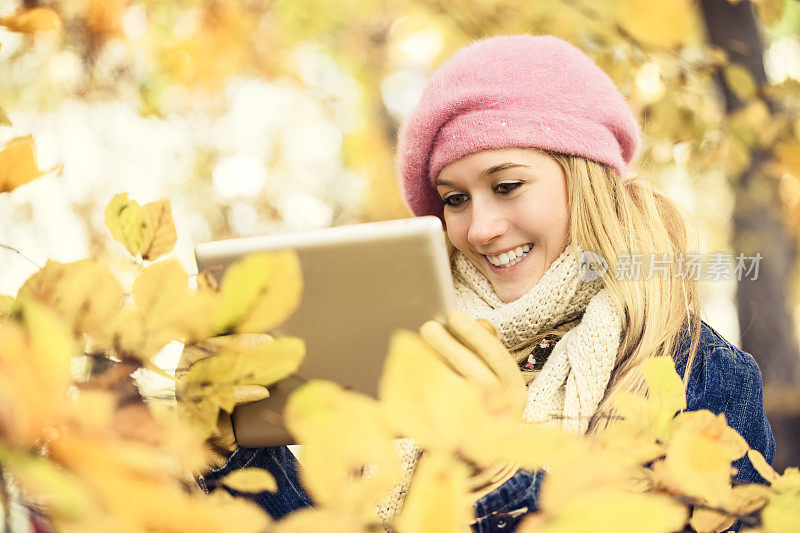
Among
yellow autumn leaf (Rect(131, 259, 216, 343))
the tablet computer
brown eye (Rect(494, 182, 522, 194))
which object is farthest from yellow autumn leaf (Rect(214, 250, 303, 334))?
brown eye (Rect(494, 182, 522, 194))

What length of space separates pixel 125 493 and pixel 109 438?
55 millimetres

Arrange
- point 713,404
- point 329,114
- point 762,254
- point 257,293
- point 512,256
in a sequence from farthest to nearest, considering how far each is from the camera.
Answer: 1. point 329,114
2. point 762,254
3. point 512,256
4. point 713,404
5. point 257,293

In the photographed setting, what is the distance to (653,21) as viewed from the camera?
98.8 inches

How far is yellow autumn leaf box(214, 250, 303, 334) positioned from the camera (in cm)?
51

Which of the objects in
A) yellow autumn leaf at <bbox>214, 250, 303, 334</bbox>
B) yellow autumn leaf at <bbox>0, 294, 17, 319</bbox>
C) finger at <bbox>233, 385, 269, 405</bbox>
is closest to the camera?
yellow autumn leaf at <bbox>214, 250, 303, 334</bbox>

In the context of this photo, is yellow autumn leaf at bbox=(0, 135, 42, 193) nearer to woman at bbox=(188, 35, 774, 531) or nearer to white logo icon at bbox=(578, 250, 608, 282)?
woman at bbox=(188, 35, 774, 531)

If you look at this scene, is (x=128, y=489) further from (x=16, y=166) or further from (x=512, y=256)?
(x=512, y=256)

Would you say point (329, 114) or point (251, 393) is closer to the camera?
point (251, 393)

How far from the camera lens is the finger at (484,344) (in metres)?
0.88

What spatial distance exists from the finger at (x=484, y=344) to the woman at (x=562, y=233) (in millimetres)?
552

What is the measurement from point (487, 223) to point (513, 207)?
0.08 m

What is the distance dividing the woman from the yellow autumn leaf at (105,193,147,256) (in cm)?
→ 85

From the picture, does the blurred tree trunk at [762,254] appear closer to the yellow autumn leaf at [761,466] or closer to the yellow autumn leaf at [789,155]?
the yellow autumn leaf at [789,155]

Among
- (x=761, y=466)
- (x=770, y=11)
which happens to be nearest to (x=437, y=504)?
(x=761, y=466)
